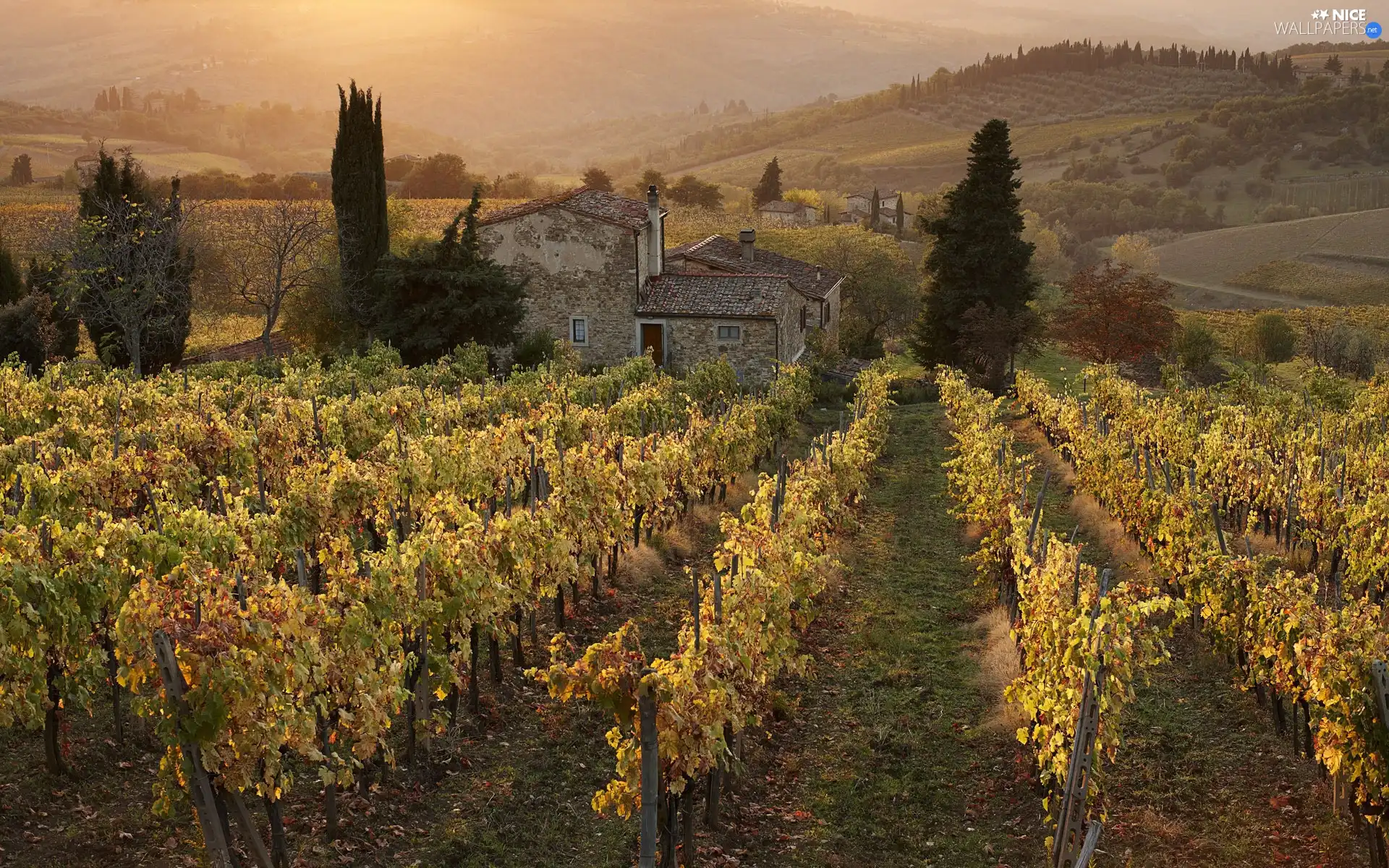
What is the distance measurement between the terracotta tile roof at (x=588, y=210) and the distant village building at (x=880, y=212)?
1847 inches

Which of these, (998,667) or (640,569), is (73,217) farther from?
(998,667)

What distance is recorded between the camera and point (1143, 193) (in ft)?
419

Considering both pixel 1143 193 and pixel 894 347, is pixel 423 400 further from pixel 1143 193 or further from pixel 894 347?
pixel 1143 193

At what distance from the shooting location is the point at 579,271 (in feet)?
116

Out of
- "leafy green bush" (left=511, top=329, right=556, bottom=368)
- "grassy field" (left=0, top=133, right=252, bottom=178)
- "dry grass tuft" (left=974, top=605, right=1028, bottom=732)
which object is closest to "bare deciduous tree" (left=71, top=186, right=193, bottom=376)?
"leafy green bush" (left=511, top=329, right=556, bottom=368)

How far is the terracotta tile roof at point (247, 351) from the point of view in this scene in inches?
1393

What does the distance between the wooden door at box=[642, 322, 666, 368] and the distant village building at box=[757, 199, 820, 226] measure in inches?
1749

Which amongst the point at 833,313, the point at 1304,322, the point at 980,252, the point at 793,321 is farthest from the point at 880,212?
the point at 793,321

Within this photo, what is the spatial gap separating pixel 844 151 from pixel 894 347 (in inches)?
5510

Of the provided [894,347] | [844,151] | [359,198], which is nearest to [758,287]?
[359,198]

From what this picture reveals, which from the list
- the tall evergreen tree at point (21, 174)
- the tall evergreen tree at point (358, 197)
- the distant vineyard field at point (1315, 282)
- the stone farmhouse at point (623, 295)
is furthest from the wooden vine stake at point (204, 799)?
the distant vineyard field at point (1315, 282)

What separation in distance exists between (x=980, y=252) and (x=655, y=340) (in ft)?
39.5

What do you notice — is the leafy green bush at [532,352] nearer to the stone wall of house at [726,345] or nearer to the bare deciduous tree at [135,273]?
the stone wall of house at [726,345]

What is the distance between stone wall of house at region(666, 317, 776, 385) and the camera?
113 feet
